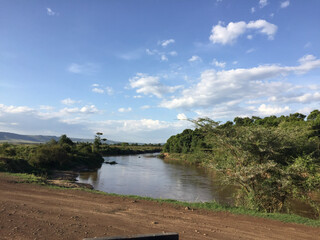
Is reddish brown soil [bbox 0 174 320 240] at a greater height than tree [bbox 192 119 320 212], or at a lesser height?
lesser

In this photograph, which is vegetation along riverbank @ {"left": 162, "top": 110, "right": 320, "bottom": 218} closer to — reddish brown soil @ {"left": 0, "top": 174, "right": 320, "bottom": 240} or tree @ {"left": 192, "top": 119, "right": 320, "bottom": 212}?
tree @ {"left": 192, "top": 119, "right": 320, "bottom": 212}

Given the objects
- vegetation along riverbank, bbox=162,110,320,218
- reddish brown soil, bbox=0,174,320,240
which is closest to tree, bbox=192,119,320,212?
vegetation along riverbank, bbox=162,110,320,218

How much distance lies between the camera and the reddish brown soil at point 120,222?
605cm

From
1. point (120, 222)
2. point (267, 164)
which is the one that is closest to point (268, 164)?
point (267, 164)

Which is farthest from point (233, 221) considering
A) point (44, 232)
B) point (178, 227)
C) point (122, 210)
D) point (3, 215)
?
point (3, 215)

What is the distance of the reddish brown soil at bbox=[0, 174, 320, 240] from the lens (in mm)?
6051

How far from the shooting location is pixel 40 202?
926 cm

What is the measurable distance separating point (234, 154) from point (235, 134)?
40.0 inches

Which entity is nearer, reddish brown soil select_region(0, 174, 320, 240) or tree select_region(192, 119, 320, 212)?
reddish brown soil select_region(0, 174, 320, 240)

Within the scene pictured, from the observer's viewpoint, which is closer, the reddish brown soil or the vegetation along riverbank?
the reddish brown soil

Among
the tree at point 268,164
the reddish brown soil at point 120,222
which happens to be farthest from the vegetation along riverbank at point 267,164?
the reddish brown soil at point 120,222

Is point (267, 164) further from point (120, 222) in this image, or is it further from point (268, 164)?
point (120, 222)

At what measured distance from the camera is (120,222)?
6996 millimetres

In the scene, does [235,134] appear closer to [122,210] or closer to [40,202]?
[122,210]
